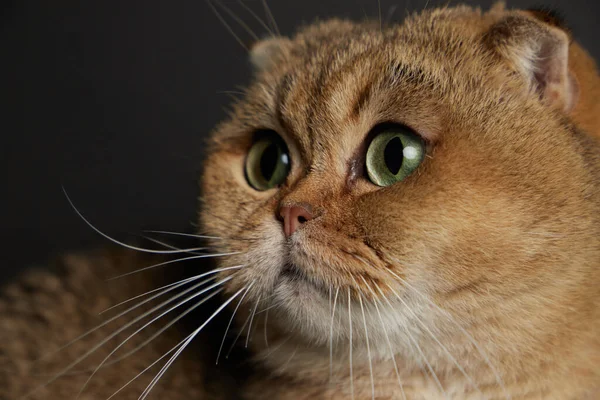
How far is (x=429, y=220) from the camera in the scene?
1097mm

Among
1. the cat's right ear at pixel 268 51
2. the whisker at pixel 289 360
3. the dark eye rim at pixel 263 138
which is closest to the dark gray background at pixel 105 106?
the cat's right ear at pixel 268 51

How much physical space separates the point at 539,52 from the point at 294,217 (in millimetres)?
472

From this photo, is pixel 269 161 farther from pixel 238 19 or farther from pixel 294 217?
pixel 238 19

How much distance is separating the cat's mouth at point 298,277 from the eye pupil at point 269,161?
0.29m

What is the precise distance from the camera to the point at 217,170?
1.49 meters

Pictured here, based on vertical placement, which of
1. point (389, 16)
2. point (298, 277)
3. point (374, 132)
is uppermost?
point (389, 16)

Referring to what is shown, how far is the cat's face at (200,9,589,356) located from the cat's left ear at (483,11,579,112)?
2 centimetres

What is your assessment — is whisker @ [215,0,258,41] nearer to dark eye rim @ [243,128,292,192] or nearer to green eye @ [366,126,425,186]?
dark eye rim @ [243,128,292,192]

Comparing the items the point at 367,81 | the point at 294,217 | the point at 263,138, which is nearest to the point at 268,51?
the point at 263,138

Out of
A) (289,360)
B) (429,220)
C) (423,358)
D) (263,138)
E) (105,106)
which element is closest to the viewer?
(429,220)

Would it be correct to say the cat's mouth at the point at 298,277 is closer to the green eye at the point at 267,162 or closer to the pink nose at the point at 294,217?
the pink nose at the point at 294,217

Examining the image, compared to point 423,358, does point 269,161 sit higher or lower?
higher

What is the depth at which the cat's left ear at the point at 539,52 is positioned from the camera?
1146 millimetres

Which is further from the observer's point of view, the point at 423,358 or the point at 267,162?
the point at 267,162
